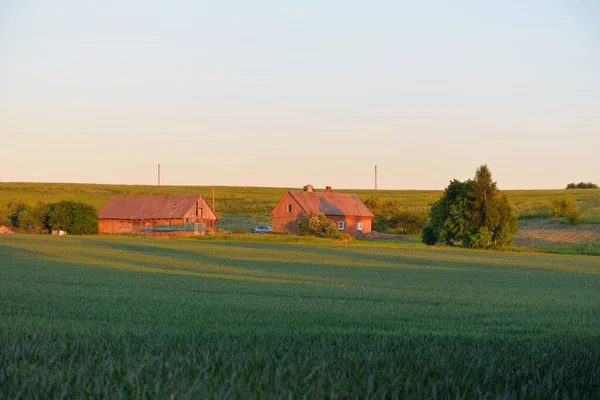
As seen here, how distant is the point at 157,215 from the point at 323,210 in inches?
881

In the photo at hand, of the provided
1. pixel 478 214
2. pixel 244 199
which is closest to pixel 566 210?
pixel 478 214

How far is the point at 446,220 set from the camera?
76.7m

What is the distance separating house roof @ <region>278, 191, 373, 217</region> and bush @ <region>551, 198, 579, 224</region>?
83.1 feet

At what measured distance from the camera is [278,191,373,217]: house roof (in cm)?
10325

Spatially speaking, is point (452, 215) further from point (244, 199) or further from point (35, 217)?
point (244, 199)

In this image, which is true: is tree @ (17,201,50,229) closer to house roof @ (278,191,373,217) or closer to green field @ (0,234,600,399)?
house roof @ (278,191,373,217)

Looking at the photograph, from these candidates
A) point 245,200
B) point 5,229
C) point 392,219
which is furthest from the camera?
point 245,200

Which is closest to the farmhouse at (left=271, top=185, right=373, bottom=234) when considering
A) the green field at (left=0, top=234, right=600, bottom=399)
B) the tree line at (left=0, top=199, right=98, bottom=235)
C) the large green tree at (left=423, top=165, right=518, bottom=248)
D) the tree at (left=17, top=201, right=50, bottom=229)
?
the tree line at (left=0, top=199, right=98, bottom=235)

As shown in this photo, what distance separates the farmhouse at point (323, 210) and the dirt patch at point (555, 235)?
2211 centimetres

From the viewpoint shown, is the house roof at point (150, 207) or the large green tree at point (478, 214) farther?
the house roof at point (150, 207)

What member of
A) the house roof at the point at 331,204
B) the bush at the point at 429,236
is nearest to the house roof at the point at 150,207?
the house roof at the point at 331,204

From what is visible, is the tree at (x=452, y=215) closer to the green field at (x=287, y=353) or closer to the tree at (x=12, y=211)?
the tree at (x=12, y=211)

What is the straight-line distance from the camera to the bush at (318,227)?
292 feet

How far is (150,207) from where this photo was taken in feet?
344
